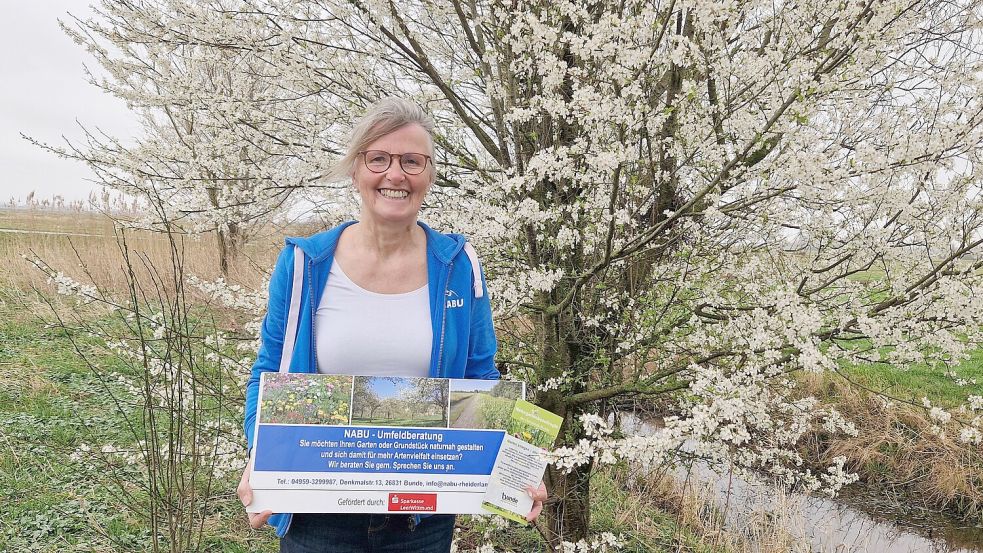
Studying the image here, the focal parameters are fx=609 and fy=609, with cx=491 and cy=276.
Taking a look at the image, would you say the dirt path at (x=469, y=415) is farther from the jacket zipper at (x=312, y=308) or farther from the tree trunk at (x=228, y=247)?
the tree trunk at (x=228, y=247)

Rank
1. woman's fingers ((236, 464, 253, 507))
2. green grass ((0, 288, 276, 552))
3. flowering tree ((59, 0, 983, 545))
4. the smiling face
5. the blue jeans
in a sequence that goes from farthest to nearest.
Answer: green grass ((0, 288, 276, 552)), flowering tree ((59, 0, 983, 545)), the smiling face, the blue jeans, woman's fingers ((236, 464, 253, 507))

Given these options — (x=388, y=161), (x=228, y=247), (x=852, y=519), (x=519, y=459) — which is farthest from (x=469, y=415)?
(x=228, y=247)

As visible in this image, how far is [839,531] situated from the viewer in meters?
6.00

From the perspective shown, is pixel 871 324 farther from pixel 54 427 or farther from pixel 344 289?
pixel 54 427

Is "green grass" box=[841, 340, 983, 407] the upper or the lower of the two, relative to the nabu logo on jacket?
lower

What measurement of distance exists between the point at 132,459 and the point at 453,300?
7.66 feet

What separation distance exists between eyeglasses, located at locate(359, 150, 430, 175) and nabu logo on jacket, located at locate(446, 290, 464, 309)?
0.37 metres

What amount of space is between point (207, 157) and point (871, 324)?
3.84m

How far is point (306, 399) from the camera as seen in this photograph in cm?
160

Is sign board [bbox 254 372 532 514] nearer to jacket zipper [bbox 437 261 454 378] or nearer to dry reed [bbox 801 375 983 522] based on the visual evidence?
jacket zipper [bbox 437 261 454 378]

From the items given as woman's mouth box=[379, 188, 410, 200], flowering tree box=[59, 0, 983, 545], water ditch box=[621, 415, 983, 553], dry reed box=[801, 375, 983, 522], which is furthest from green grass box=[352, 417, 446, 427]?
dry reed box=[801, 375, 983, 522]

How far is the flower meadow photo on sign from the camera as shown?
1.59 meters

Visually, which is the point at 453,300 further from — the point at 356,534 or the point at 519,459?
the point at 356,534

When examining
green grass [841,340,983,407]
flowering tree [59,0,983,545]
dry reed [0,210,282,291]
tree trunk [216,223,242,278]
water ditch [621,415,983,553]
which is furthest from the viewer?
dry reed [0,210,282,291]
